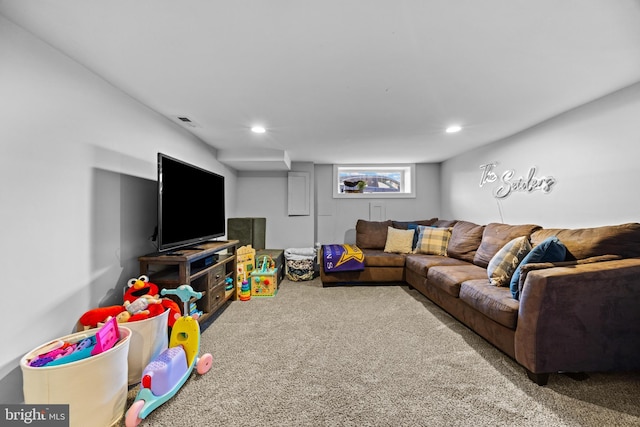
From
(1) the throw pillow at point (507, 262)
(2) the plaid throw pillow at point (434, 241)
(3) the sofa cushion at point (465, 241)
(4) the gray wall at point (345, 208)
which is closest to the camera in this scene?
(1) the throw pillow at point (507, 262)

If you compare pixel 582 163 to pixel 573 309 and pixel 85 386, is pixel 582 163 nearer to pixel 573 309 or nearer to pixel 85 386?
pixel 573 309

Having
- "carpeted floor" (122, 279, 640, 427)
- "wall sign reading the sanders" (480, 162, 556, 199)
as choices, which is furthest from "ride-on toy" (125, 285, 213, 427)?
"wall sign reading the sanders" (480, 162, 556, 199)

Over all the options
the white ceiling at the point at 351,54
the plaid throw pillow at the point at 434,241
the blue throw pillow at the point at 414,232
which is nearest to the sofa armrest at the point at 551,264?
the white ceiling at the point at 351,54

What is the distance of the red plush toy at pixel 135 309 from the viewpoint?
161 cm

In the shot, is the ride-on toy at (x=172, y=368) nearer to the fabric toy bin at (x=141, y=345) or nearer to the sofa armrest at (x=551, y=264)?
the fabric toy bin at (x=141, y=345)

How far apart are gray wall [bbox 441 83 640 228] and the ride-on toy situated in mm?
3397

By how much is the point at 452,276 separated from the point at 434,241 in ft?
4.63

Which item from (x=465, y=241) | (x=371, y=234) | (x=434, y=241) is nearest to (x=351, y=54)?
(x=465, y=241)

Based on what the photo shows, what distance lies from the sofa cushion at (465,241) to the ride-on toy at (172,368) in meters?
3.13

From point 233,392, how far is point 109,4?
2134 mm

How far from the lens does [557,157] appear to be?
256cm

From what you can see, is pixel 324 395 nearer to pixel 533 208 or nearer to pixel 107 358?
pixel 107 358

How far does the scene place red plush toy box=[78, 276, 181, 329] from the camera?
63.4 inches

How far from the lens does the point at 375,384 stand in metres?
1.60
